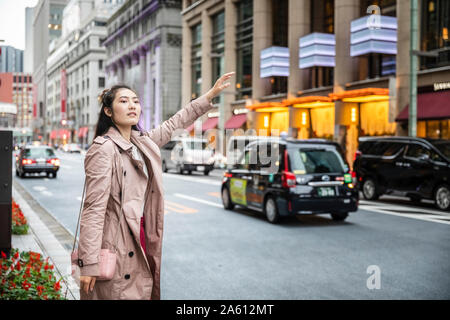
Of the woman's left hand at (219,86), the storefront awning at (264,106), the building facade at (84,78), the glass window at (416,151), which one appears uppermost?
the building facade at (84,78)

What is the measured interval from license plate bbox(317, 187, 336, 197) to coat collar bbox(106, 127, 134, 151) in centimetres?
880

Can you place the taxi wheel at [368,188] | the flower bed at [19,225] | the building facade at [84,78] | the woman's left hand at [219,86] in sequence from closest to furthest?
the woman's left hand at [219,86] < the flower bed at [19,225] < the taxi wheel at [368,188] < the building facade at [84,78]

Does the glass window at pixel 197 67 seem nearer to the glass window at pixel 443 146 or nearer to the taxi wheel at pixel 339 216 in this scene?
the glass window at pixel 443 146

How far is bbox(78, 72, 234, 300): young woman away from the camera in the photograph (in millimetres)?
2684

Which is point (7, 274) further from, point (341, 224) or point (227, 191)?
point (227, 191)

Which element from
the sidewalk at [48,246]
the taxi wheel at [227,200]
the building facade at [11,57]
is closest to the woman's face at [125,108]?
the building facade at [11,57]

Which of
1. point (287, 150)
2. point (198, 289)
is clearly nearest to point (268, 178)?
point (287, 150)

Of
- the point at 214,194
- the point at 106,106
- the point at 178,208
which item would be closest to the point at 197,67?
the point at 178,208

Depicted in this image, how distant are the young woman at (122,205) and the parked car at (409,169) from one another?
7.74ft

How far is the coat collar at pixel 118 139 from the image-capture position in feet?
9.14

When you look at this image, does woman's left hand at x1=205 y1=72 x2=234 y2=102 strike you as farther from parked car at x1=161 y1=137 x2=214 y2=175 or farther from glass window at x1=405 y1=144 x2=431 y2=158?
parked car at x1=161 y1=137 x2=214 y2=175

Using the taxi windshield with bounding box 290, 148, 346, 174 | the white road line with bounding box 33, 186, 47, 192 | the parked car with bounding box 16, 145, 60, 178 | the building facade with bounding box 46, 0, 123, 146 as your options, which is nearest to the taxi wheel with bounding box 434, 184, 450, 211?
the taxi windshield with bounding box 290, 148, 346, 174

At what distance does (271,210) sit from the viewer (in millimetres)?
11648

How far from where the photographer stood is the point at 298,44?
29828 mm
